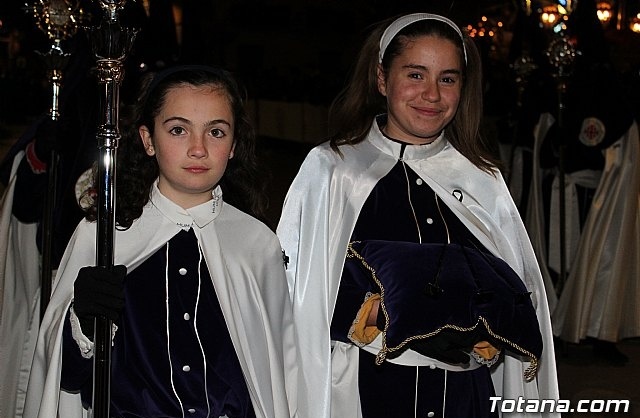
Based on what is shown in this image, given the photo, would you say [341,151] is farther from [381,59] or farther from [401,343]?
[401,343]

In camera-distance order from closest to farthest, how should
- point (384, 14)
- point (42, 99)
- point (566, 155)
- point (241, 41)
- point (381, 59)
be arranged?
1. point (381, 59)
2. point (384, 14)
3. point (566, 155)
4. point (42, 99)
5. point (241, 41)

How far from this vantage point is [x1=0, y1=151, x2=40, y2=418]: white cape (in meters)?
5.91

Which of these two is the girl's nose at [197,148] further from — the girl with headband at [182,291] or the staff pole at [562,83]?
the staff pole at [562,83]

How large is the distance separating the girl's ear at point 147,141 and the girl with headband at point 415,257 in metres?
0.66

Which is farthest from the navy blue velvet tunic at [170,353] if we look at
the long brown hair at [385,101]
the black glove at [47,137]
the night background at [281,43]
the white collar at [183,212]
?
the black glove at [47,137]

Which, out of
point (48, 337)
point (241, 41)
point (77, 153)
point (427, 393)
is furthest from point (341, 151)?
point (241, 41)

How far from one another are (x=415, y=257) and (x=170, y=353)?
2.89 ft

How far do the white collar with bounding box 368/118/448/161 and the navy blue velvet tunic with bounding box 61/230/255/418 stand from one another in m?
0.97

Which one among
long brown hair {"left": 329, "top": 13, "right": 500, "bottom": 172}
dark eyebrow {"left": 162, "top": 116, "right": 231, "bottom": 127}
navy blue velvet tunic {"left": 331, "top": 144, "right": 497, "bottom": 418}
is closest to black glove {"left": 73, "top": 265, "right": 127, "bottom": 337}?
dark eyebrow {"left": 162, "top": 116, "right": 231, "bottom": 127}

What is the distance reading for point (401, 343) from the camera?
3.65 m

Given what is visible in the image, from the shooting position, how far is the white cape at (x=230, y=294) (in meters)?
3.54

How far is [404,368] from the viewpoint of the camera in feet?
13.1

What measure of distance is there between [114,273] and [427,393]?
137cm

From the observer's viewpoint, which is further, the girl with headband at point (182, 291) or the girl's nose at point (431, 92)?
the girl's nose at point (431, 92)
